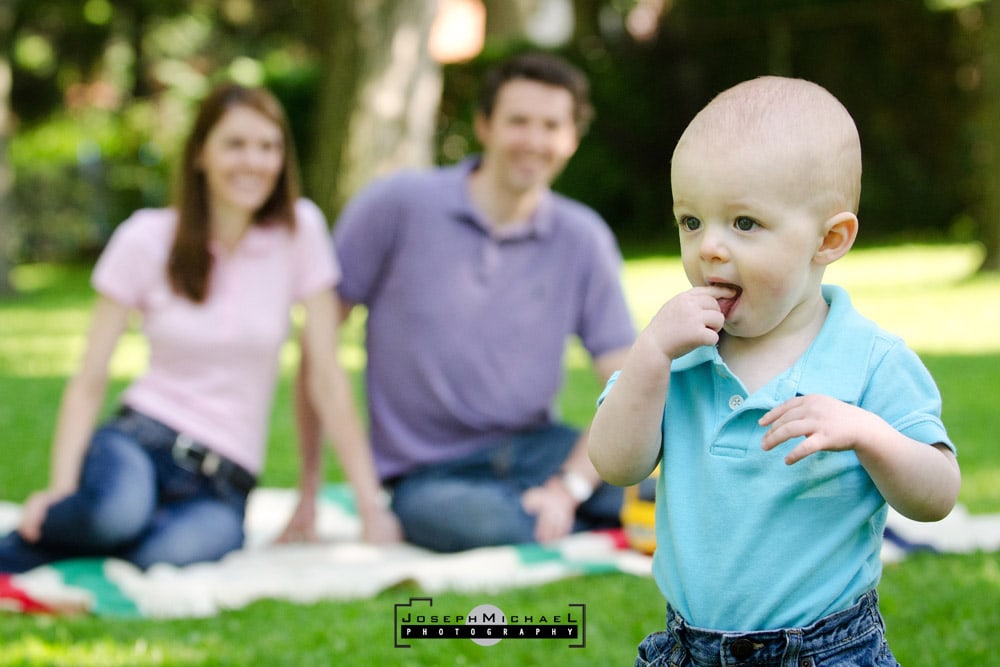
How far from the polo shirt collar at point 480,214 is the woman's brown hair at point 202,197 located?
551 millimetres

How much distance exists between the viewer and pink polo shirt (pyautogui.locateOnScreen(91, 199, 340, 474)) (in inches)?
148

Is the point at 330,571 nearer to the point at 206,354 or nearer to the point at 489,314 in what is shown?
the point at 206,354

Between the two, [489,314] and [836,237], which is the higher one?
[489,314]

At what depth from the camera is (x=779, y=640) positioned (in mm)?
1645

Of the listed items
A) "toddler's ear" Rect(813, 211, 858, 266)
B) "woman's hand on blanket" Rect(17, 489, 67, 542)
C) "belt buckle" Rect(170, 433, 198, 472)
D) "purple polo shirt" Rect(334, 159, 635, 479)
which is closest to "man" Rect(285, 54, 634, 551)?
"purple polo shirt" Rect(334, 159, 635, 479)

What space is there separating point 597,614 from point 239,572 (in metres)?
1.17

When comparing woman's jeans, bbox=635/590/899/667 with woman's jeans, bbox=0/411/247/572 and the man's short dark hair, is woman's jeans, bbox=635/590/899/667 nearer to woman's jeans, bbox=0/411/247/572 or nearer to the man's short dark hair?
woman's jeans, bbox=0/411/247/572

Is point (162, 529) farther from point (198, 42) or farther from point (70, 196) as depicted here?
point (198, 42)

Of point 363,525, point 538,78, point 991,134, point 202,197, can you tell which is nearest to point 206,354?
point 202,197

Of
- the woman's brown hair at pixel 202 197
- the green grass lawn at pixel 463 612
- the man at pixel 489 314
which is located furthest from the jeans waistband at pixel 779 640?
the woman's brown hair at pixel 202 197

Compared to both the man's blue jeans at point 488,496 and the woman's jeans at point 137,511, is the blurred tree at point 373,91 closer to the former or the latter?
the man's blue jeans at point 488,496

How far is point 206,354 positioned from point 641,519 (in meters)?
1.51

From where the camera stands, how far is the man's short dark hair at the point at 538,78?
3939mm

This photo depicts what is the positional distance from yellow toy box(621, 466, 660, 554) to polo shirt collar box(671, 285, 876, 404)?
198 centimetres
